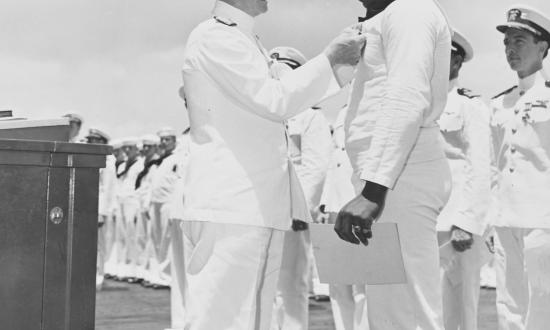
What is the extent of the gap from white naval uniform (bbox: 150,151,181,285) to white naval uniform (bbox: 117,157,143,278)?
1191 mm

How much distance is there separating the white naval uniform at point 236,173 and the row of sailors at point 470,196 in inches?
16.3

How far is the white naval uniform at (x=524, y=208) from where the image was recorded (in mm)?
4332

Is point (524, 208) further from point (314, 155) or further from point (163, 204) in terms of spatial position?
point (163, 204)

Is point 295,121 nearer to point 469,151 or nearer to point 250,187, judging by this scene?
point 469,151

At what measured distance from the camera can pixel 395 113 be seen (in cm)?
244

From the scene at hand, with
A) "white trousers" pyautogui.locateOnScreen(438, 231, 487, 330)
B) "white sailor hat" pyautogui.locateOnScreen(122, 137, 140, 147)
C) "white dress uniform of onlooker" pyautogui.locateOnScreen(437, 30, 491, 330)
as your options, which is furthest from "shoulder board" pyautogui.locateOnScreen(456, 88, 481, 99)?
"white sailor hat" pyautogui.locateOnScreen(122, 137, 140, 147)

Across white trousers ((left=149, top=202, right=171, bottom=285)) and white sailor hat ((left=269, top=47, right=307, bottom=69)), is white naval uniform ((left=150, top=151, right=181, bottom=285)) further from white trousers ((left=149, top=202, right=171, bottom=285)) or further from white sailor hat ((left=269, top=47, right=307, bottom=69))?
white sailor hat ((left=269, top=47, right=307, bottom=69))

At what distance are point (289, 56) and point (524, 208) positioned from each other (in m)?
2.39

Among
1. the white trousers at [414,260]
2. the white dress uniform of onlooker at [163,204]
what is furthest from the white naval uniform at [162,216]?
the white trousers at [414,260]

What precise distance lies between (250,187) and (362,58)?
58 cm

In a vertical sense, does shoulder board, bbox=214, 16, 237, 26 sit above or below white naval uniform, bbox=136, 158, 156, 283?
above

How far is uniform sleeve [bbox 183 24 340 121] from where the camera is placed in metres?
2.56

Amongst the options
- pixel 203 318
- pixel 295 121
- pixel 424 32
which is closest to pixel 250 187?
pixel 203 318

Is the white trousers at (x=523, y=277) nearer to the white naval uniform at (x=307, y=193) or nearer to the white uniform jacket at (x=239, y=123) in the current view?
the white naval uniform at (x=307, y=193)
